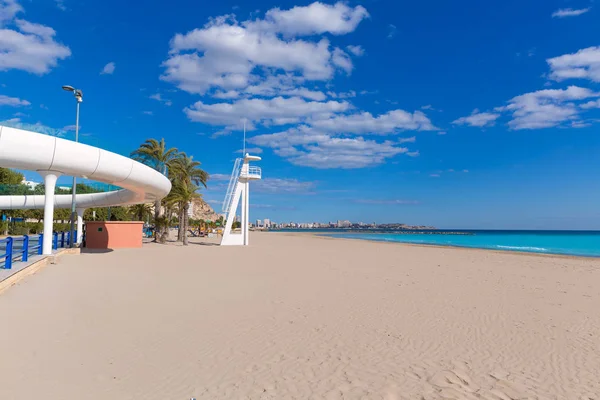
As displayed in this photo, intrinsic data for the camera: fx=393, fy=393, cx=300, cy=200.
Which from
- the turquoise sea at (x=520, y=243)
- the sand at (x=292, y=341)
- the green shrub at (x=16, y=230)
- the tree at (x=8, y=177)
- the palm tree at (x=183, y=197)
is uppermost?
the tree at (x=8, y=177)

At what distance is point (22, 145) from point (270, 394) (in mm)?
13796

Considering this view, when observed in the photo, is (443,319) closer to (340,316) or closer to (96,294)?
(340,316)

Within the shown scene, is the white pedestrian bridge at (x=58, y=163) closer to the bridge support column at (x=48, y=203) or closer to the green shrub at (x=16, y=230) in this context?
the bridge support column at (x=48, y=203)

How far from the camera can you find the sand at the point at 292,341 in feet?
15.0

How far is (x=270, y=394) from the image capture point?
439cm

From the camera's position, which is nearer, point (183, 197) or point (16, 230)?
point (183, 197)

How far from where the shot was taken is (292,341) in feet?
20.9

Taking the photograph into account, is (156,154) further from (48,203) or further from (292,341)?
(292,341)

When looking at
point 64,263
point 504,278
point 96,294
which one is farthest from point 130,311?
point 504,278

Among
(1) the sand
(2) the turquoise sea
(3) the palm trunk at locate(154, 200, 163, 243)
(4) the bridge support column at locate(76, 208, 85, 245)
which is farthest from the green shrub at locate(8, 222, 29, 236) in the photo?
(2) the turquoise sea

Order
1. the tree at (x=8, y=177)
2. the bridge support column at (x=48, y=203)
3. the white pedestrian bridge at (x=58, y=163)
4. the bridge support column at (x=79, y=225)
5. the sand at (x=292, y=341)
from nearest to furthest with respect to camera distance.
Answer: the sand at (x=292, y=341) < the white pedestrian bridge at (x=58, y=163) < the bridge support column at (x=48, y=203) < the bridge support column at (x=79, y=225) < the tree at (x=8, y=177)

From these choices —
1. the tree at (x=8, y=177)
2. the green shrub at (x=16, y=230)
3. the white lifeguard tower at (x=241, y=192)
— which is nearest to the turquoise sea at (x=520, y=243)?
the white lifeguard tower at (x=241, y=192)

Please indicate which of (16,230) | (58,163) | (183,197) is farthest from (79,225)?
(16,230)

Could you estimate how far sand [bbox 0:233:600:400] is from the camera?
15.0 ft
